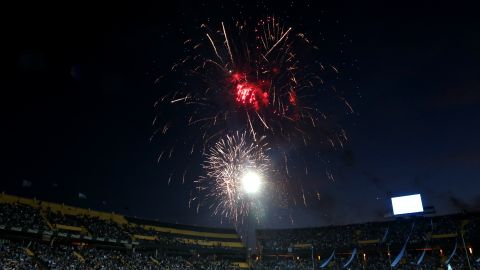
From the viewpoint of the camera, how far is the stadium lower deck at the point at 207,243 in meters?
42.9

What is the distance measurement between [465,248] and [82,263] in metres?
45.0

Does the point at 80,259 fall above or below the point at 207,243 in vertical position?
below

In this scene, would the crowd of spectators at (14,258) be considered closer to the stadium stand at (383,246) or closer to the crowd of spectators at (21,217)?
the crowd of spectators at (21,217)

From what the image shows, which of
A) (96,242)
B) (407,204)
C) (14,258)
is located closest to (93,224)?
(96,242)

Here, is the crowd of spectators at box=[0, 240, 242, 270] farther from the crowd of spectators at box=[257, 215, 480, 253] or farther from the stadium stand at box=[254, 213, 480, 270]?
the crowd of spectators at box=[257, 215, 480, 253]

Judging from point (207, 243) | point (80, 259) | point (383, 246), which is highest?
point (207, 243)

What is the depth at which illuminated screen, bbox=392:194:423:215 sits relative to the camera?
185 feet

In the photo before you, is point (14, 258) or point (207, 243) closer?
point (14, 258)

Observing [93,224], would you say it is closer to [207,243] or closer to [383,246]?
[207,243]

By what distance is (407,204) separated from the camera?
56.9 m

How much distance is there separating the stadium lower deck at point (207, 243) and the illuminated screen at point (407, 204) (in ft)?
7.26

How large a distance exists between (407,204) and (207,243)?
3090cm

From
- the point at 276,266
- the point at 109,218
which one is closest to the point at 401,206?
the point at 276,266

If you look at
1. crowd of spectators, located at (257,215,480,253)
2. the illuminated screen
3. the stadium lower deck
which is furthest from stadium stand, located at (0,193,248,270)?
the illuminated screen
